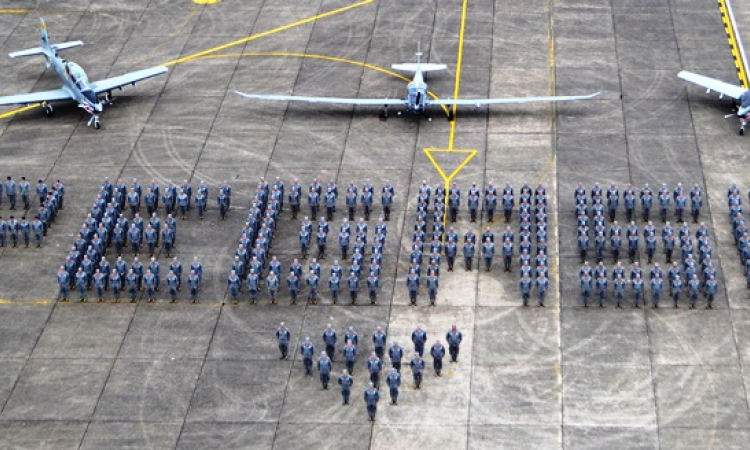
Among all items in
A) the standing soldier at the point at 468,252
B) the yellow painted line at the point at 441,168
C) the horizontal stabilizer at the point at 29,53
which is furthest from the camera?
Result: the horizontal stabilizer at the point at 29,53

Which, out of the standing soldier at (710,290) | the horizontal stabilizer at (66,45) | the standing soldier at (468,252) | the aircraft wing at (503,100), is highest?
Result: the horizontal stabilizer at (66,45)

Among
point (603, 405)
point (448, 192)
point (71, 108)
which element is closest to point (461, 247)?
point (448, 192)

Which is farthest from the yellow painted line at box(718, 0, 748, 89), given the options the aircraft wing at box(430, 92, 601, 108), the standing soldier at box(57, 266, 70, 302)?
the standing soldier at box(57, 266, 70, 302)

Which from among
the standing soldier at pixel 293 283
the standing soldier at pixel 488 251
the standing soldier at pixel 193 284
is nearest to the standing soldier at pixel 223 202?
the standing soldier at pixel 193 284

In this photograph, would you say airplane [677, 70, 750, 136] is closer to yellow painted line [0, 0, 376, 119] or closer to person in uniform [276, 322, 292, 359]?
yellow painted line [0, 0, 376, 119]

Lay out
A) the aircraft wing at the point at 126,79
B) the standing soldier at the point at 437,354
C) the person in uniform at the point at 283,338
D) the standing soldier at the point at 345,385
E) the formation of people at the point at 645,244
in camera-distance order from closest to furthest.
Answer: the standing soldier at the point at 345,385 → the standing soldier at the point at 437,354 → the person in uniform at the point at 283,338 → the formation of people at the point at 645,244 → the aircraft wing at the point at 126,79

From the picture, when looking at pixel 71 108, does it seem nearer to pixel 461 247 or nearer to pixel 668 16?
pixel 461 247

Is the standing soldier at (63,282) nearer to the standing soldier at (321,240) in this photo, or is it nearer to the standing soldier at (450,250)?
the standing soldier at (321,240)

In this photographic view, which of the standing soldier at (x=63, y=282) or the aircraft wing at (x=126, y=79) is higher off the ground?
the aircraft wing at (x=126, y=79)
